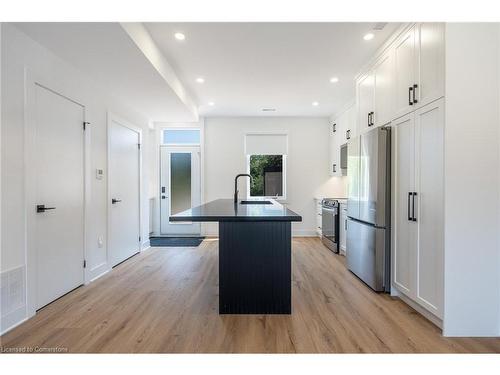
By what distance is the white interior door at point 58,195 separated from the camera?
8.29 feet

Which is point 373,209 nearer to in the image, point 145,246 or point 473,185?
point 473,185

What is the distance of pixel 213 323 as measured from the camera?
224 cm

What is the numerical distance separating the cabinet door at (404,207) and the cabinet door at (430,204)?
0.09 metres

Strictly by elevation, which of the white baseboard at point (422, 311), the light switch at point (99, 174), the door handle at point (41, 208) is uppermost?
the light switch at point (99, 174)

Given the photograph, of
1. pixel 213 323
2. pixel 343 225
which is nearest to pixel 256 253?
pixel 213 323

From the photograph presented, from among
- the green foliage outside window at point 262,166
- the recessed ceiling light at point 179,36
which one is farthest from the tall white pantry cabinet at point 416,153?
the green foliage outside window at point 262,166

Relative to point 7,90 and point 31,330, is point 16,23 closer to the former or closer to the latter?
point 7,90

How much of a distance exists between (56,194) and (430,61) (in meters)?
3.63

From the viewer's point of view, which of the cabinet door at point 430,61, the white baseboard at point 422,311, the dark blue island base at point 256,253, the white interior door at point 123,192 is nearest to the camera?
the cabinet door at point 430,61

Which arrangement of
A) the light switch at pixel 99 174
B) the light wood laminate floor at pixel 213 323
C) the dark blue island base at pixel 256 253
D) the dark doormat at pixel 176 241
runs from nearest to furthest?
the light wood laminate floor at pixel 213 323, the dark blue island base at pixel 256 253, the light switch at pixel 99 174, the dark doormat at pixel 176 241

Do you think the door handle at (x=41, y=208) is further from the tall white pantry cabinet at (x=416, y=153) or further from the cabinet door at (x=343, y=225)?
the cabinet door at (x=343, y=225)

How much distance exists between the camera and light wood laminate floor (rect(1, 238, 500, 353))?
6.30 ft
